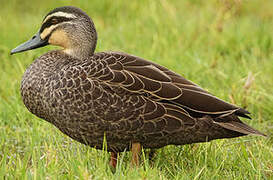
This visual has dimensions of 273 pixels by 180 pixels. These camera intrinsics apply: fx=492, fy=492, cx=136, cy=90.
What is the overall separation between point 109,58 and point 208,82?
203 cm

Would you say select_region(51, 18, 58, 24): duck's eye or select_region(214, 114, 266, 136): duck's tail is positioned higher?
select_region(51, 18, 58, 24): duck's eye

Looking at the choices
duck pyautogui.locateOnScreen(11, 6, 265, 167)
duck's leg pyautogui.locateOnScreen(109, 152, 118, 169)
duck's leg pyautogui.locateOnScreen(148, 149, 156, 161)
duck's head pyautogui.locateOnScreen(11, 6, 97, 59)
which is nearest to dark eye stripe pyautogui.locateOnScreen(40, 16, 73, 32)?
duck's head pyautogui.locateOnScreen(11, 6, 97, 59)

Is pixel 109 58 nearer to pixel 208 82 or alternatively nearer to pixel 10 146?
pixel 10 146

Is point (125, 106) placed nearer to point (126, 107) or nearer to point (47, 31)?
point (126, 107)

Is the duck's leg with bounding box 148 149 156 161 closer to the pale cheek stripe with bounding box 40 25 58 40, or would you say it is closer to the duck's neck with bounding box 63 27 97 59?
the duck's neck with bounding box 63 27 97 59

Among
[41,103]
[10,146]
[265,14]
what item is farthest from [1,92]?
[265,14]

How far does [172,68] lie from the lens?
538cm

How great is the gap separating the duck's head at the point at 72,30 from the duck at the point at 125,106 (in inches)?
9.8

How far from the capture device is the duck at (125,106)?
327 cm

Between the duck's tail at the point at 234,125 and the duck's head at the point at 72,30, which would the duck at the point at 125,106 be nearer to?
the duck's tail at the point at 234,125

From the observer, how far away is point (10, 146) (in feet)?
13.3

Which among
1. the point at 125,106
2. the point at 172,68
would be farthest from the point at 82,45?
the point at 172,68

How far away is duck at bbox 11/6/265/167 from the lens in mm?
3266

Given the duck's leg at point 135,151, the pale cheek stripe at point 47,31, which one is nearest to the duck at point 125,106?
the duck's leg at point 135,151
